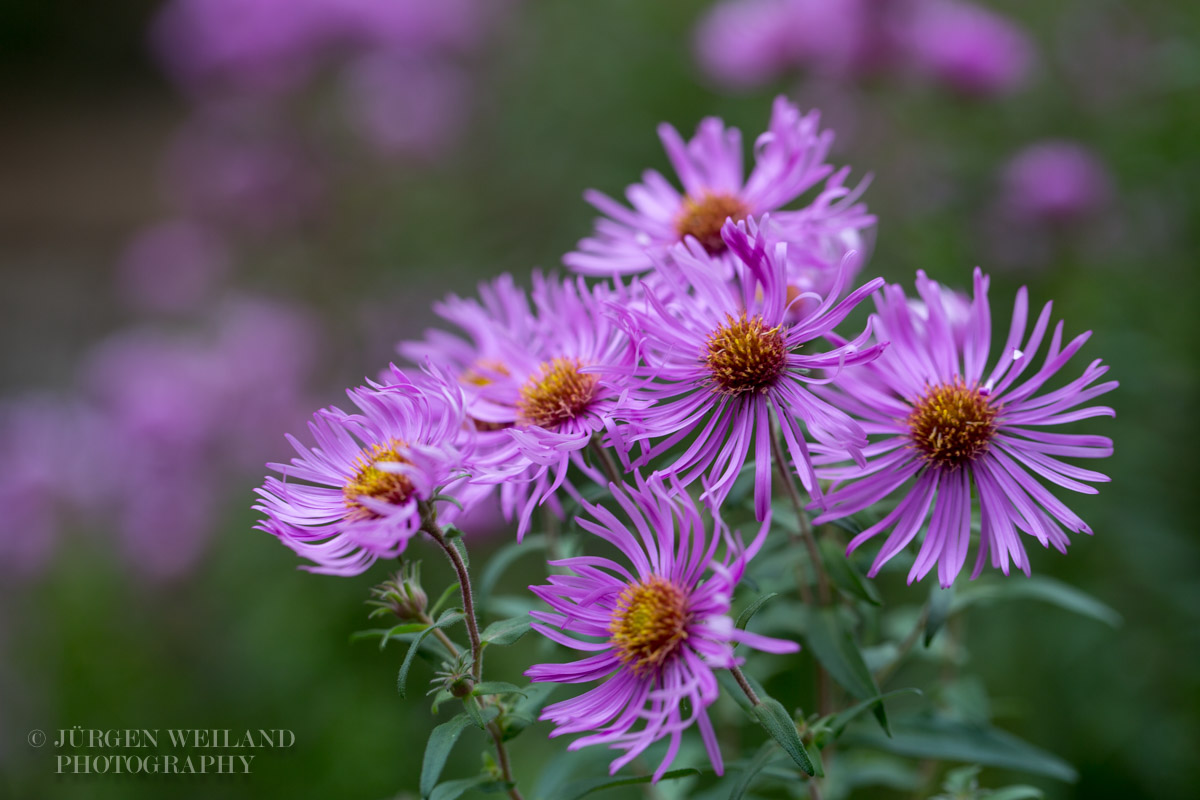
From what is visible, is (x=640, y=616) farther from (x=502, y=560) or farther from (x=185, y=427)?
(x=185, y=427)

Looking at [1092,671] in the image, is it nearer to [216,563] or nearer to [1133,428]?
[1133,428]

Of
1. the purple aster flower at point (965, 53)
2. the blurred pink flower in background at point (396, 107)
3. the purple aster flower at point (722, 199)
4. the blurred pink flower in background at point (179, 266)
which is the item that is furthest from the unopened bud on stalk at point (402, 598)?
the blurred pink flower in background at point (179, 266)

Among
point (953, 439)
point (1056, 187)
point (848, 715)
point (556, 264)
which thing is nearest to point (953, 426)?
point (953, 439)

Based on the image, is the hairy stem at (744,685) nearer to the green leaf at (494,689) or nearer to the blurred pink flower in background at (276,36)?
the green leaf at (494,689)

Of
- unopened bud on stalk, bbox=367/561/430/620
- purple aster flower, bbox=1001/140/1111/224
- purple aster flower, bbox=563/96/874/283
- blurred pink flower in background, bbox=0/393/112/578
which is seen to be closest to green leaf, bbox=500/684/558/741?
unopened bud on stalk, bbox=367/561/430/620

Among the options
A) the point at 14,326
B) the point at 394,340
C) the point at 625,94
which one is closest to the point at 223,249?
the point at 394,340

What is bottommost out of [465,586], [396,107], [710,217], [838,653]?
[838,653]
